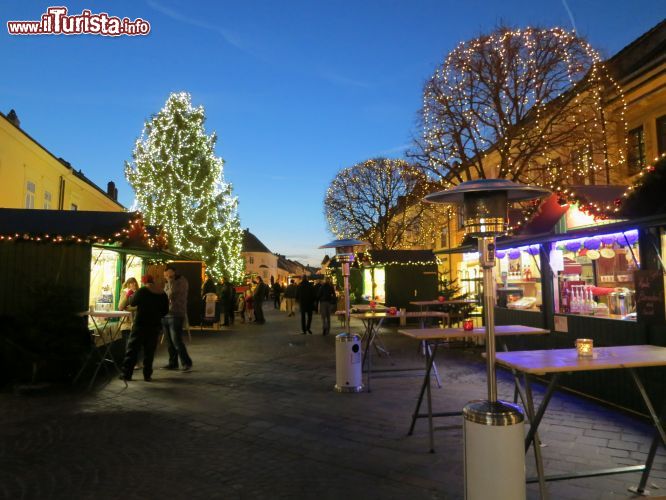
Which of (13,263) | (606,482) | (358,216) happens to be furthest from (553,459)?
(358,216)

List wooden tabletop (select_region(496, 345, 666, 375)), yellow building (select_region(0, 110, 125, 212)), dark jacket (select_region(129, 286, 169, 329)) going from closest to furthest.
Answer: wooden tabletop (select_region(496, 345, 666, 375)), dark jacket (select_region(129, 286, 169, 329)), yellow building (select_region(0, 110, 125, 212))

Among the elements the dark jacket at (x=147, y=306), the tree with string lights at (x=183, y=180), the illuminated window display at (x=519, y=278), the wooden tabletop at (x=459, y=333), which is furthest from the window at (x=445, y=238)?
the wooden tabletop at (x=459, y=333)

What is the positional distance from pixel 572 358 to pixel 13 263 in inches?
337

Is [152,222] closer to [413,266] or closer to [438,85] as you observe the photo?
[413,266]

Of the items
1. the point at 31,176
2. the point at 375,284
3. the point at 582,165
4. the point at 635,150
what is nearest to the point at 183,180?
the point at 31,176

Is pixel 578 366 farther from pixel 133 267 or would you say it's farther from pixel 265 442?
pixel 133 267

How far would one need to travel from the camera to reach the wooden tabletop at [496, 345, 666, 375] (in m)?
3.47

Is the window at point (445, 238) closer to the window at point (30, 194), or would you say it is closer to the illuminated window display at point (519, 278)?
the window at point (30, 194)

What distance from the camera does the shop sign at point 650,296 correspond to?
582 cm

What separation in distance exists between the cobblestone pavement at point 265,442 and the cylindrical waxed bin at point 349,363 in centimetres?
24

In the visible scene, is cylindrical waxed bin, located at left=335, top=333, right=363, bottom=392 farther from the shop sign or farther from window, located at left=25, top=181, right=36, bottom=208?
window, located at left=25, top=181, right=36, bottom=208

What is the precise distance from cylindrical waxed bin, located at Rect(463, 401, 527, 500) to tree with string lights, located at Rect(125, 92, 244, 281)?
2376 centimetres

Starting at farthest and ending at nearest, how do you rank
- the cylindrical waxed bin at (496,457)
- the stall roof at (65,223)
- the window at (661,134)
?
the window at (661,134)
the stall roof at (65,223)
the cylindrical waxed bin at (496,457)

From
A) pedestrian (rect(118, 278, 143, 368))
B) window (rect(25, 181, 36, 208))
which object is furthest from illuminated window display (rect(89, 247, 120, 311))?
window (rect(25, 181, 36, 208))
